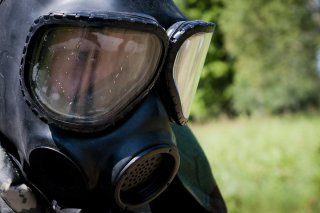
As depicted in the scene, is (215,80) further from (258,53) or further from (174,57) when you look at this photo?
(174,57)

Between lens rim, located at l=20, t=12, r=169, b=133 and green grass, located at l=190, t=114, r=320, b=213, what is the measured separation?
3598 millimetres

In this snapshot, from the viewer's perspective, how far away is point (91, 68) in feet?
4.06

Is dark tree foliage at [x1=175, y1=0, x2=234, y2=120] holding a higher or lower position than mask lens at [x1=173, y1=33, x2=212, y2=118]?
lower

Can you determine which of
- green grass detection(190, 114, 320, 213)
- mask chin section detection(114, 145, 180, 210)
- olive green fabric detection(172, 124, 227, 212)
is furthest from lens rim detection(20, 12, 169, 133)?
green grass detection(190, 114, 320, 213)

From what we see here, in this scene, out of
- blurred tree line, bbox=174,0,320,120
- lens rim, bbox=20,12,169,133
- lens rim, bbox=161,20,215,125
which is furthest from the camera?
blurred tree line, bbox=174,0,320,120

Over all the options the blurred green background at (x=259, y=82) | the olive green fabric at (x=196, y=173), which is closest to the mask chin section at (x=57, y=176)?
the olive green fabric at (x=196, y=173)

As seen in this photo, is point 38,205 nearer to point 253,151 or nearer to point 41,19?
point 41,19

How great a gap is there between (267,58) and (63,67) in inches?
713

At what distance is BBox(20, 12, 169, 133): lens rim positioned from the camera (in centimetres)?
119

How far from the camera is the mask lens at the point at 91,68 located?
1224mm

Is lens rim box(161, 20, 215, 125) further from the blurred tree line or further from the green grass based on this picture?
the blurred tree line

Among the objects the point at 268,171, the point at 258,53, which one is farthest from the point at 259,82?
the point at 268,171

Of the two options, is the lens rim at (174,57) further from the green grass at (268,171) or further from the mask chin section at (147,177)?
the green grass at (268,171)

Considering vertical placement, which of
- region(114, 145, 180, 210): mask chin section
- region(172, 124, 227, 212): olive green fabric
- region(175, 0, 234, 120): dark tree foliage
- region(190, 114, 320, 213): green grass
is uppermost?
region(114, 145, 180, 210): mask chin section
